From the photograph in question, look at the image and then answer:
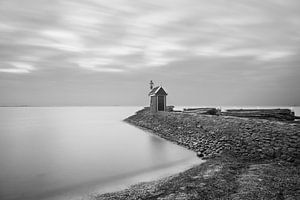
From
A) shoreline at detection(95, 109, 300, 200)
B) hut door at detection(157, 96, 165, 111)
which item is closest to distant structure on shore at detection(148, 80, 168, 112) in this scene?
hut door at detection(157, 96, 165, 111)

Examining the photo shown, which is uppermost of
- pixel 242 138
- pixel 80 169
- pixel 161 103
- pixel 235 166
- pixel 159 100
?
pixel 159 100

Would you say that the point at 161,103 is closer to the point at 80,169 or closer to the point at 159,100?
the point at 159,100

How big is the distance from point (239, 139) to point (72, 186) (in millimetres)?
15446

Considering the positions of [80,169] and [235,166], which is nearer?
[235,166]

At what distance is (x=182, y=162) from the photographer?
19.2 meters

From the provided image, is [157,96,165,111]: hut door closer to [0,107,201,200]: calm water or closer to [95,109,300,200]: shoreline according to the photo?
[95,109,300,200]: shoreline

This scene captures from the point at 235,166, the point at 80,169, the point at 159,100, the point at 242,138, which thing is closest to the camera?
the point at 235,166

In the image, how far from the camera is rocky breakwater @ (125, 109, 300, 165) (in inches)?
655

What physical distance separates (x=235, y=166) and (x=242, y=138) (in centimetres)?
557

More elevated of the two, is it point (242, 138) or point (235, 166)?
point (242, 138)

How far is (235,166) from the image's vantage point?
1514 centimetres

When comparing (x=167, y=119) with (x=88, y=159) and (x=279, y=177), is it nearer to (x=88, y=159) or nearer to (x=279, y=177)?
(x=88, y=159)

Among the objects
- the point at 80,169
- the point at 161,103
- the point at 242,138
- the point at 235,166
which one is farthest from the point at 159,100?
the point at 235,166

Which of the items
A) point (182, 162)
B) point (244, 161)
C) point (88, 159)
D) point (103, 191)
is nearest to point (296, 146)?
point (244, 161)
